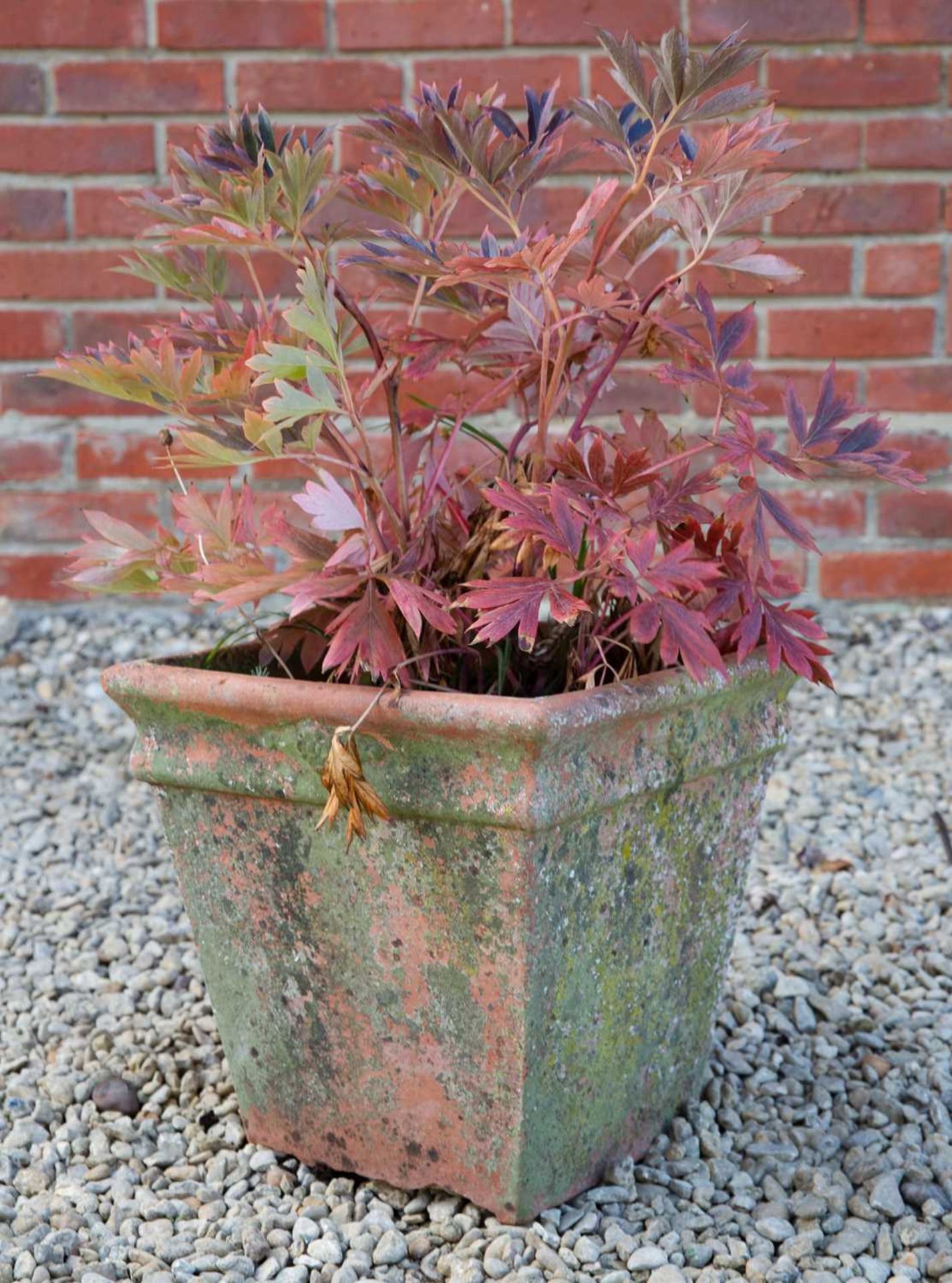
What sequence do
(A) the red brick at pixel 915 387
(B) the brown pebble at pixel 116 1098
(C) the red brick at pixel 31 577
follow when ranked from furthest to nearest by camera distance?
(C) the red brick at pixel 31 577, (A) the red brick at pixel 915 387, (B) the brown pebble at pixel 116 1098

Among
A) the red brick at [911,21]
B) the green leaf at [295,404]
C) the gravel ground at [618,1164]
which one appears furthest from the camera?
the red brick at [911,21]

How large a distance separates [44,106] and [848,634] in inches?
68.7

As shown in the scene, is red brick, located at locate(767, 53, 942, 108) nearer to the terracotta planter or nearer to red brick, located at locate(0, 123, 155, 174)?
red brick, located at locate(0, 123, 155, 174)

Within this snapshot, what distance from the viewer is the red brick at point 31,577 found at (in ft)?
8.31

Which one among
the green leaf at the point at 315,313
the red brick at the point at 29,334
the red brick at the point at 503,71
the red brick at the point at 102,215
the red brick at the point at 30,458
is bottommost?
the red brick at the point at 30,458

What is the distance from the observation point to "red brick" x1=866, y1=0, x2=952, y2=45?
2314 millimetres

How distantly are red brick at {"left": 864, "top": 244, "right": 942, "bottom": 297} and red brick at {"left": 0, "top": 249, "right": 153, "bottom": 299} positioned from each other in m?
1.31

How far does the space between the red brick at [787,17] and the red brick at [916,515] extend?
81 cm

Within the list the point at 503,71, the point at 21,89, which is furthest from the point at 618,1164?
the point at 21,89

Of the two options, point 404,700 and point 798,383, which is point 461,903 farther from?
point 798,383

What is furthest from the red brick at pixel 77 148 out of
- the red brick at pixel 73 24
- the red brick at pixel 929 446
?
the red brick at pixel 929 446

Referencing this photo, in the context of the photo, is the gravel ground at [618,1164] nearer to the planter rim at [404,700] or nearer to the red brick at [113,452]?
the planter rim at [404,700]

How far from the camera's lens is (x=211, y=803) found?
3.54 ft

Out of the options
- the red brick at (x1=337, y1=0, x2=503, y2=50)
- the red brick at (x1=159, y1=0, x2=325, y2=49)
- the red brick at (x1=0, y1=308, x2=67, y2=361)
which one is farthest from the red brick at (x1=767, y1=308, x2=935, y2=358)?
the red brick at (x1=0, y1=308, x2=67, y2=361)
